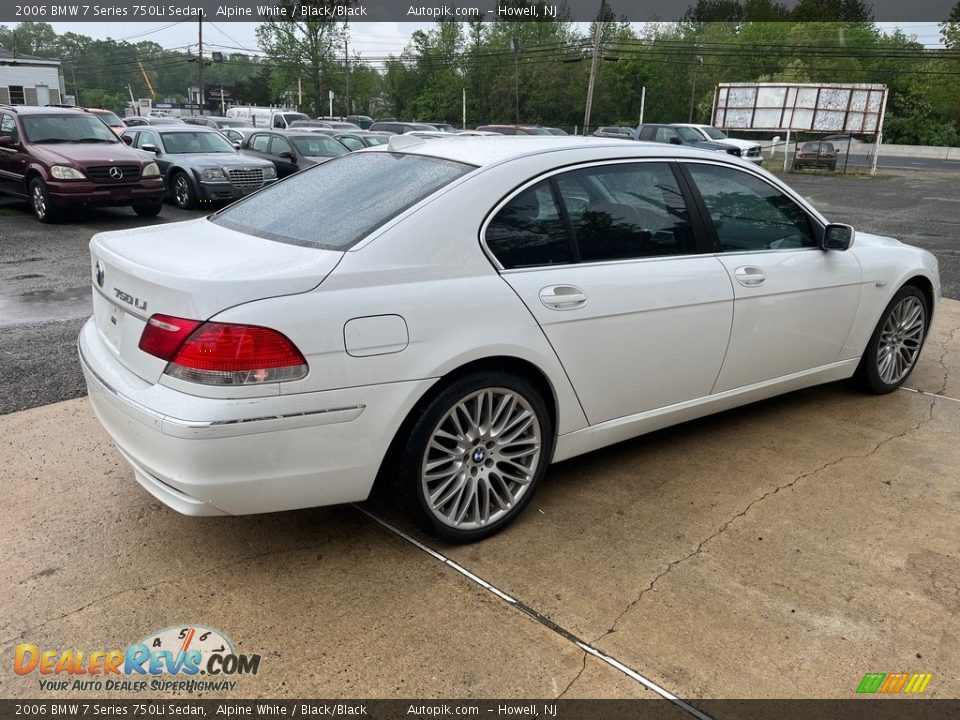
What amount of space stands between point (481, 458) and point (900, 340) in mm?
3285

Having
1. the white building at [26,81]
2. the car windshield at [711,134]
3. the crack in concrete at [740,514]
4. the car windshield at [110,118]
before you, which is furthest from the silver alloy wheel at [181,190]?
the white building at [26,81]

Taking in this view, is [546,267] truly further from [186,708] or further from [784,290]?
[186,708]

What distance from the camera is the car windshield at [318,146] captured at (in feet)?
52.9

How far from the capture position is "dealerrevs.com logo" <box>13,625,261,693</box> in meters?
2.42

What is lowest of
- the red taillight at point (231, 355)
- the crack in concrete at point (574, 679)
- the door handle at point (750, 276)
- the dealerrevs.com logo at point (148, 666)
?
the dealerrevs.com logo at point (148, 666)

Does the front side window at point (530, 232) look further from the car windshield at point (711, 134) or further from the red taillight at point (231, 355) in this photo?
the car windshield at point (711, 134)

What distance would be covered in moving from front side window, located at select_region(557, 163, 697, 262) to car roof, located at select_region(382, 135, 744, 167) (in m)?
0.12

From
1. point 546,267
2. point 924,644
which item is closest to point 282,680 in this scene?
point 546,267

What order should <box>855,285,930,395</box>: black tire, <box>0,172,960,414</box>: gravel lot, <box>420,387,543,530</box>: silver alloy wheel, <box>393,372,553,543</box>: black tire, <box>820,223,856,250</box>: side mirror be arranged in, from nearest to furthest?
<box>393,372,553,543</box>: black tire, <box>420,387,543,530</box>: silver alloy wheel, <box>820,223,856,250</box>: side mirror, <box>855,285,930,395</box>: black tire, <box>0,172,960,414</box>: gravel lot

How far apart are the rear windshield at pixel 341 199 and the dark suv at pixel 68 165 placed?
352 inches

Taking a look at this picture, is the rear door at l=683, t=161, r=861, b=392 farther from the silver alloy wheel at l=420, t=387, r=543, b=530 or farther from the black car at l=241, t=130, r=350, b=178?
the black car at l=241, t=130, r=350, b=178

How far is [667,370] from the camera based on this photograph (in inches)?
144

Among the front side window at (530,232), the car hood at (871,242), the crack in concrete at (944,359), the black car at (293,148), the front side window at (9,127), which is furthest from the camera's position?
the black car at (293,148)

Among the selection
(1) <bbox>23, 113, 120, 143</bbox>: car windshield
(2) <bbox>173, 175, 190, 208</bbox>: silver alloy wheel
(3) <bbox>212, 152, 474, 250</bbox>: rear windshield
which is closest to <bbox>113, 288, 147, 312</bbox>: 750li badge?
(3) <bbox>212, 152, 474, 250</bbox>: rear windshield
